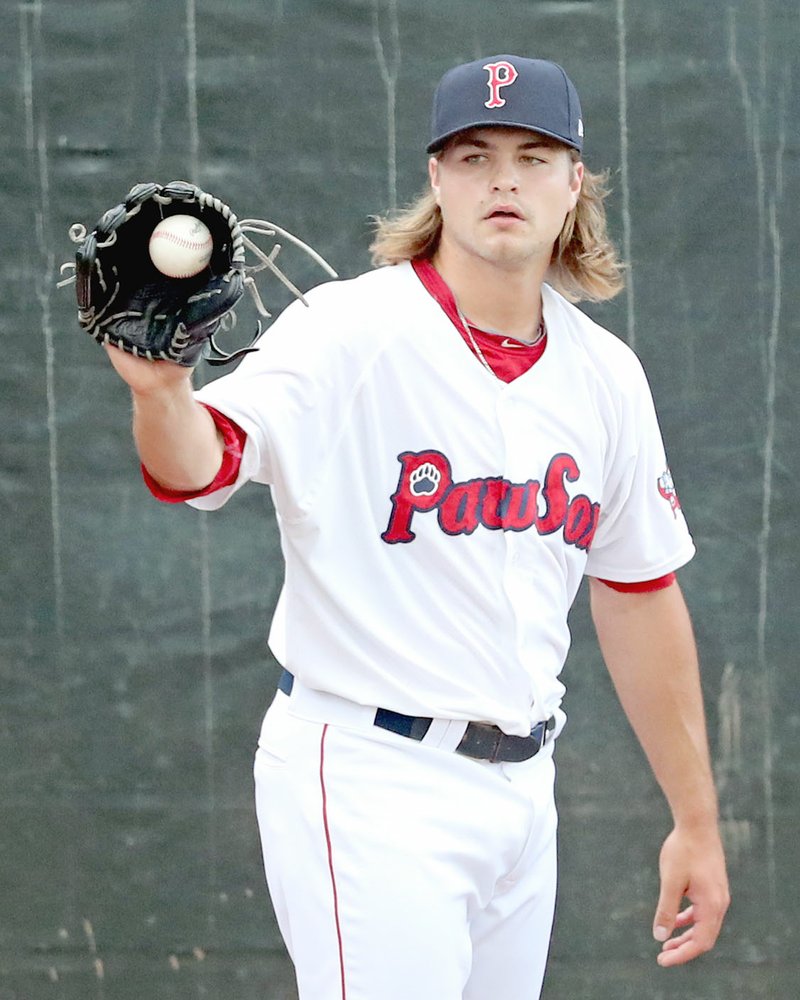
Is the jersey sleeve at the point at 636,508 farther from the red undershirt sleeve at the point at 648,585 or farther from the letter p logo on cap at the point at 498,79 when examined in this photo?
the letter p logo on cap at the point at 498,79

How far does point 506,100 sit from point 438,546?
2.11 feet

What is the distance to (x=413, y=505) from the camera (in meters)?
1.96

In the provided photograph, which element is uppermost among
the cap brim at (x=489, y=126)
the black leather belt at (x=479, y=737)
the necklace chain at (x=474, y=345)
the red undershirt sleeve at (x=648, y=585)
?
the cap brim at (x=489, y=126)

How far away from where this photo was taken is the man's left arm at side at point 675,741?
7.38ft

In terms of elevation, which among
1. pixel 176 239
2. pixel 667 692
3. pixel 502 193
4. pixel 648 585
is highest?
pixel 502 193

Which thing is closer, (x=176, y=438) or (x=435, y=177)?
(x=176, y=438)

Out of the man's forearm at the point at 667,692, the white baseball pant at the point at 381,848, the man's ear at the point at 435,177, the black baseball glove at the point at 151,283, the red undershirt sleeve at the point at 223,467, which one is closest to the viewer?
the black baseball glove at the point at 151,283

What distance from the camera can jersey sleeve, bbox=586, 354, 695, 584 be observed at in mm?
2213

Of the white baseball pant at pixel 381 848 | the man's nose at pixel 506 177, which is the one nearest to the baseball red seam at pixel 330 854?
the white baseball pant at pixel 381 848

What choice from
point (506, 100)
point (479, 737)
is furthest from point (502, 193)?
point (479, 737)

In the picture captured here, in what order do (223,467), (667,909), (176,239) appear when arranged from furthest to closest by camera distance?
(667,909) → (223,467) → (176,239)

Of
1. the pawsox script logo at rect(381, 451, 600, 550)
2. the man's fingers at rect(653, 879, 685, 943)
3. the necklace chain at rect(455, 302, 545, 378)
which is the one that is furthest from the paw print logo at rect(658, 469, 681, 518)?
the man's fingers at rect(653, 879, 685, 943)

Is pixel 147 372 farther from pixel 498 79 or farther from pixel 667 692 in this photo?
pixel 667 692

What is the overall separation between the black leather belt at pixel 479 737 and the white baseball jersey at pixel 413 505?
19mm
